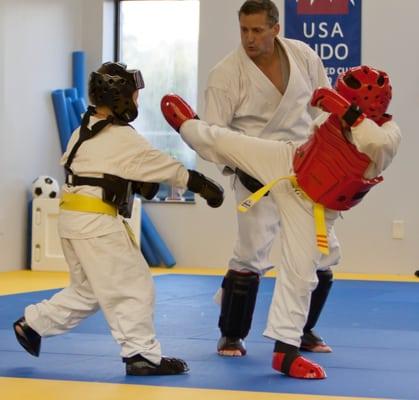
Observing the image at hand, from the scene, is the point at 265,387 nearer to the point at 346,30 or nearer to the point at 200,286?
the point at 200,286

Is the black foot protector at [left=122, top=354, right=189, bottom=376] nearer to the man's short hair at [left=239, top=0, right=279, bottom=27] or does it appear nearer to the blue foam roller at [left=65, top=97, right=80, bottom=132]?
the man's short hair at [left=239, top=0, right=279, bottom=27]

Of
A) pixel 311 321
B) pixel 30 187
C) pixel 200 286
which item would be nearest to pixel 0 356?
pixel 311 321

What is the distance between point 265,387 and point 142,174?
3.13 feet

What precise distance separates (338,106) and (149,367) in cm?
122

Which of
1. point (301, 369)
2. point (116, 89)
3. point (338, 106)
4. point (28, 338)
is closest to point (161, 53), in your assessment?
point (116, 89)

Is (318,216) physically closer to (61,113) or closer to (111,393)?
(111,393)

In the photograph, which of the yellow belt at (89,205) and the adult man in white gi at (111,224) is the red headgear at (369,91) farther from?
the yellow belt at (89,205)

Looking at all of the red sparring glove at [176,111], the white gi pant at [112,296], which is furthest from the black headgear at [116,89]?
the white gi pant at [112,296]

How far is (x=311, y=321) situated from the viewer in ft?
14.3

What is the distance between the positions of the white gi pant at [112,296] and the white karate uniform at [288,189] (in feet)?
1.58

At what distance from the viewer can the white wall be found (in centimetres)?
880

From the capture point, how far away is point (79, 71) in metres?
9.77

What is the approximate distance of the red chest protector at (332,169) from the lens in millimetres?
3498

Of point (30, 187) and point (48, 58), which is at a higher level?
point (48, 58)
